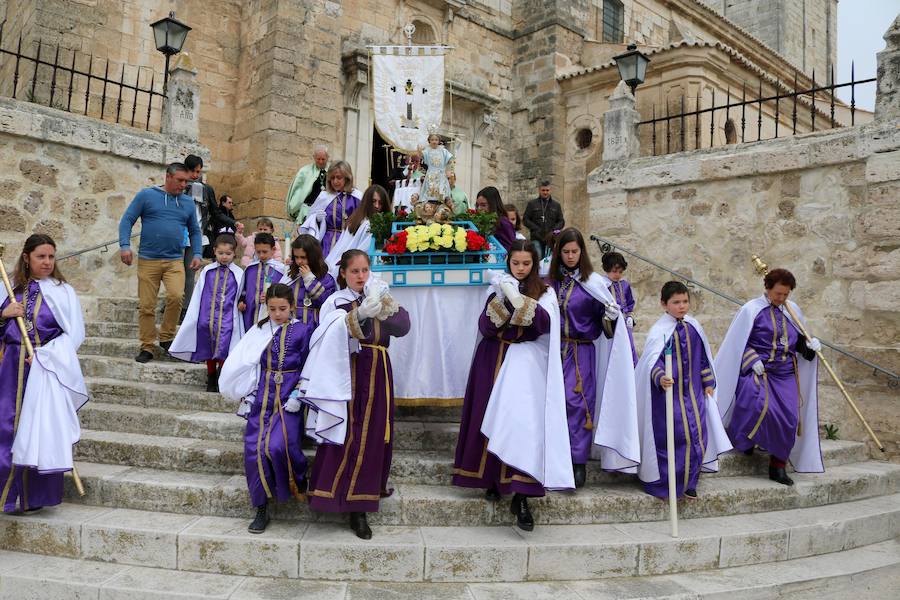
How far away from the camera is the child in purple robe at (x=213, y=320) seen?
18.9 ft

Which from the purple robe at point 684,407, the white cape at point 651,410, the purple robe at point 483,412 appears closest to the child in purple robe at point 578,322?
the white cape at point 651,410

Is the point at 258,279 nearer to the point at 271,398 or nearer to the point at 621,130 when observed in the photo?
the point at 271,398

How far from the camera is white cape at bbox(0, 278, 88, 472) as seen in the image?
3.97 m

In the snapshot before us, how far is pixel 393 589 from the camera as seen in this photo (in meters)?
3.65

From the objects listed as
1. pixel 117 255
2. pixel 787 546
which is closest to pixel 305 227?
pixel 117 255

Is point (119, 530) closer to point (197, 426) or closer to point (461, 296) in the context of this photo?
point (197, 426)

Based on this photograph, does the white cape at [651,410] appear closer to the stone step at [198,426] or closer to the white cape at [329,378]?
the stone step at [198,426]

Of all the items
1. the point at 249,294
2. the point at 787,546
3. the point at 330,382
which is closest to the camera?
the point at 330,382

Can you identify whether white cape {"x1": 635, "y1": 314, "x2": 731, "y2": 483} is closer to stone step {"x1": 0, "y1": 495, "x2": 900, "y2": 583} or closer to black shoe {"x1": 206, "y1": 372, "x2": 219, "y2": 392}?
→ stone step {"x1": 0, "y1": 495, "x2": 900, "y2": 583}

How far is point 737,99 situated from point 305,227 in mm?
10688

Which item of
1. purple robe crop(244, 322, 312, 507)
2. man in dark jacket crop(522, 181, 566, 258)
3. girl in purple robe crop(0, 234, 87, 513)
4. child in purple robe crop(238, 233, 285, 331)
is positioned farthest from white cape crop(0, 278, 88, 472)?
man in dark jacket crop(522, 181, 566, 258)

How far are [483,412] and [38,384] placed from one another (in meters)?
2.71

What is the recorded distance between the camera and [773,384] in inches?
209

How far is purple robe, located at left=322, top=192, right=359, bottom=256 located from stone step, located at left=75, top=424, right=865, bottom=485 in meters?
2.03
